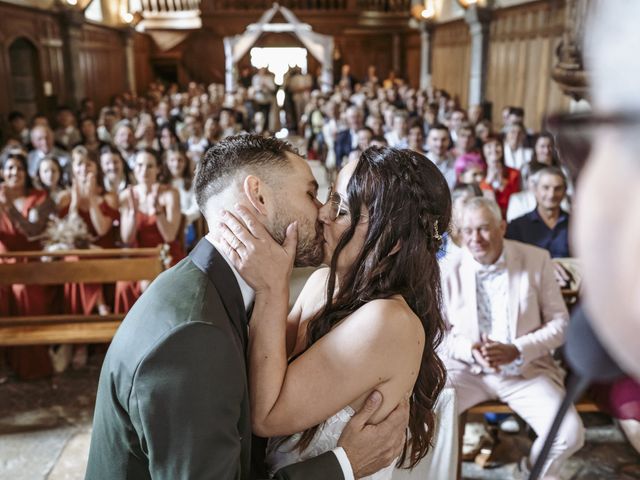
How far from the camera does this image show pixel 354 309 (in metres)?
1.55

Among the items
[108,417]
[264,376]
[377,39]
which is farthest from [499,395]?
[377,39]

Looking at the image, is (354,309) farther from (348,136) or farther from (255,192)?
(348,136)

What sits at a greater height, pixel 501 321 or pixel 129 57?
pixel 129 57

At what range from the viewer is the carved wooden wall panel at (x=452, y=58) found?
1394 centimetres

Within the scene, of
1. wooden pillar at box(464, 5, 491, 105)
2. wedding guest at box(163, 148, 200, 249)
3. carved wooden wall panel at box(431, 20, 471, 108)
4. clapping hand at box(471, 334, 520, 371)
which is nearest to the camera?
clapping hand at box(471, 334, 520, 371)

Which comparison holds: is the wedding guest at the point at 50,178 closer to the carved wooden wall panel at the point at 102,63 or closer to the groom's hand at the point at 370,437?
the groom's hand at the point at 370,437

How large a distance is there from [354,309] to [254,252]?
1.17 ft

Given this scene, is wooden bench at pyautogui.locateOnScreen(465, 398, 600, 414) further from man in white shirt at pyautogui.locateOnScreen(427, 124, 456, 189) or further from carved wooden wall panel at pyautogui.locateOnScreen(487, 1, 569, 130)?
carved wooden wall panel at pyautogui.locateOnScreen(487, 1, 569, 130)

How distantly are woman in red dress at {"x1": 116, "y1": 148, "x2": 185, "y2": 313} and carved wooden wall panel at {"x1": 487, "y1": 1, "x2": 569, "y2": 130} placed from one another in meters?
5.87

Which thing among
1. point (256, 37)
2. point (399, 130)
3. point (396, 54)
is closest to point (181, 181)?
point (399, 130)

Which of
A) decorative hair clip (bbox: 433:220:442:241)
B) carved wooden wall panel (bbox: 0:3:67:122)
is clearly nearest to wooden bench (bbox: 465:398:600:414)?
decorative hair clip (bbox: 433:220:442:241)

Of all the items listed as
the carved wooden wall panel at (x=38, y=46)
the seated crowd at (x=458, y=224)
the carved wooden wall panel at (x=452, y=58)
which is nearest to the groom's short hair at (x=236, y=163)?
the seated crowd at (x=458, y=224)

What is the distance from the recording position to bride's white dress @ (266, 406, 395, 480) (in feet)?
5.01

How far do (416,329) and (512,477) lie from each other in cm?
199
